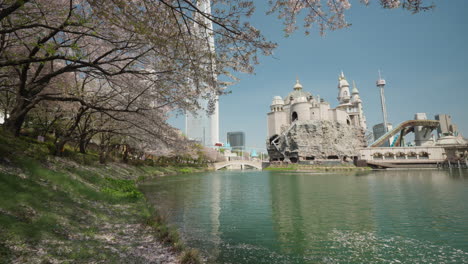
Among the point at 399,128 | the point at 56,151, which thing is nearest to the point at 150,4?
the point at 56,151

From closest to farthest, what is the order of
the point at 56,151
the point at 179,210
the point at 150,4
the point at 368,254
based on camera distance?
the point at 150,4, the point at 368,254, the point at 179,210, the point at 56,151

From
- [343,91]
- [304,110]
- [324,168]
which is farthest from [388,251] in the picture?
[343,91]

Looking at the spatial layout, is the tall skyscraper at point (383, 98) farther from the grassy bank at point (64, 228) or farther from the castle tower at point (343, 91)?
the grassy bank at point (64, 228)

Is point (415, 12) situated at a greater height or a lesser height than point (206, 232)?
greater

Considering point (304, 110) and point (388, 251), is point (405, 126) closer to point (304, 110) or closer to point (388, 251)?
point (304, 110)

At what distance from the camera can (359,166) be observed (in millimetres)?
78500

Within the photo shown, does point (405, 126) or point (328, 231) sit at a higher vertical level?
point (405, 126)

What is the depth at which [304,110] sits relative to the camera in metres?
88.9

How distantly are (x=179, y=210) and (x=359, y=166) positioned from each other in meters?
80.3

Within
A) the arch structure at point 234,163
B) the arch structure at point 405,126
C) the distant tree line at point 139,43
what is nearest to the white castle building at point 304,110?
the arch structure at point 405,126

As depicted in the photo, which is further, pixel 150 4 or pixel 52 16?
pixel 52 16

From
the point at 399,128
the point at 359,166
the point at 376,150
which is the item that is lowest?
the point at 359,166

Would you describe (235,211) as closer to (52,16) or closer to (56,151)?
(52,16)

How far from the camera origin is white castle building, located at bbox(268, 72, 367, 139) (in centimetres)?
8850
